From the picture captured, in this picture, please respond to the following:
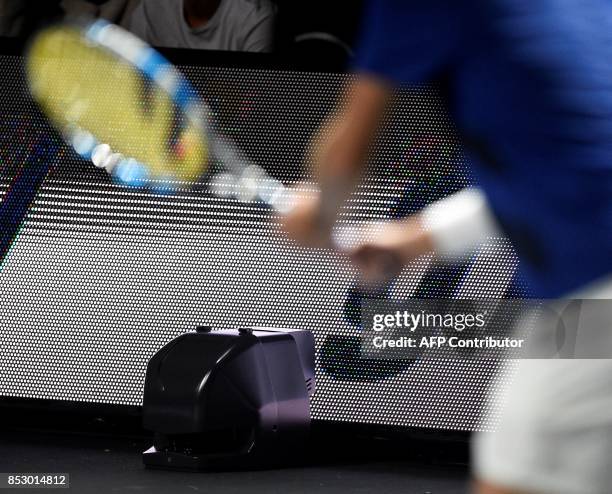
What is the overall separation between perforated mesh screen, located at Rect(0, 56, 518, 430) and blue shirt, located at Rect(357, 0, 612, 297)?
94.6 inches

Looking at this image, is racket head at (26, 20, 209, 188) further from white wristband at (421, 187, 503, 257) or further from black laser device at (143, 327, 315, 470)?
white wristband at (421, 187, 503, 257)

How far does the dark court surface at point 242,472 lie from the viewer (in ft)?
10.2

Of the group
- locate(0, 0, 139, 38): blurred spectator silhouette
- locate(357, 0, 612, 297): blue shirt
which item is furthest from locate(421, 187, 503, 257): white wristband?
locate(0, 0, 139, 38): blurred spectator silhouette

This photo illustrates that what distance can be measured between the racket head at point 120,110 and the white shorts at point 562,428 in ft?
7.89

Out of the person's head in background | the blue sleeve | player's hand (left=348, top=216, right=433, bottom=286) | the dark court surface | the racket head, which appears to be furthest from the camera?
the person's head in background

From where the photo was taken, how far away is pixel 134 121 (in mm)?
3566

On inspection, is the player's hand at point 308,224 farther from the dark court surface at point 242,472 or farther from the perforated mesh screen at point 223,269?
the perforated mesh screen at point 223,269

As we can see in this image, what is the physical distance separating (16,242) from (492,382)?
57.1 inches

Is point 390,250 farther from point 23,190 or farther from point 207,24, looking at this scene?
point 207,24

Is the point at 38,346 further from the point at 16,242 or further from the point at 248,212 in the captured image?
the point at 248,212

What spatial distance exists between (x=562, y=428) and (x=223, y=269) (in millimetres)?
2600

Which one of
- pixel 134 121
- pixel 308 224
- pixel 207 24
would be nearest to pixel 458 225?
pixel 308 224

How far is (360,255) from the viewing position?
46.1 inches

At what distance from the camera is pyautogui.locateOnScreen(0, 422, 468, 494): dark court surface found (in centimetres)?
312
